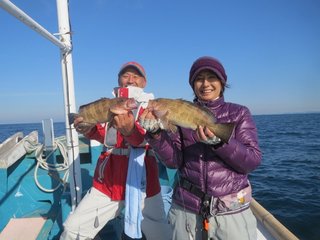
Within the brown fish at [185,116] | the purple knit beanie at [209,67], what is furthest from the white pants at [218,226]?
the purple knit beanie at [209,67]

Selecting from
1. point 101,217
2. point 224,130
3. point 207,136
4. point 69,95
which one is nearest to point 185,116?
point 207,136

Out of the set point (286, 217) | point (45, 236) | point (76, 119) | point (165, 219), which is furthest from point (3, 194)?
point (286, 217)

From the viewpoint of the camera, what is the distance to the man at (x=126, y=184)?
383cm

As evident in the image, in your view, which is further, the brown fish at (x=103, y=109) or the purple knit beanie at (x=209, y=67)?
the brown fish at (x=103, y=109)

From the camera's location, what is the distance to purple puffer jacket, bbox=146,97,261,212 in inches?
116

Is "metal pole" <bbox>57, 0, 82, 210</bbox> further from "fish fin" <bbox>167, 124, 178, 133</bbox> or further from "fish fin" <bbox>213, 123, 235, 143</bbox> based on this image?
"fish fin" <bbox>213, 123, 235, 143</bbox>

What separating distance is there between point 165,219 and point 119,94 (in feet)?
6.45

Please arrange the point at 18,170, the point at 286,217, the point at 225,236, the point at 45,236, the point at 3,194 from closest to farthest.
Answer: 1. the point at 225,236
2. the point at 45,236
3. the point at 3,194
4. the point at 18,170
5. the point at 286,217

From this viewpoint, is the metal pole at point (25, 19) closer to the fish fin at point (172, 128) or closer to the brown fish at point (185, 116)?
the brown fish at point (185, 116)

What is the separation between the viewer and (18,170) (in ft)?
21.3

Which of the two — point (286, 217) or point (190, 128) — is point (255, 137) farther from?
point (286, 217)

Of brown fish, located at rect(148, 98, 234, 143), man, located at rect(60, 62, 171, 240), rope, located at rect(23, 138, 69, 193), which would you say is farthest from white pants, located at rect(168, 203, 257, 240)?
rope, located at rect(23, 138, 69, 193)

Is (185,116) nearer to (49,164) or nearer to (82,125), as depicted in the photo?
(82,125)

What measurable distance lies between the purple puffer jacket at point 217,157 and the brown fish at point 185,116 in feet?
0.40
